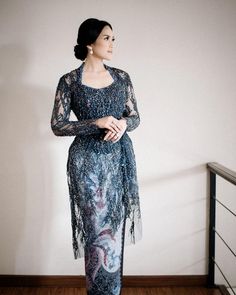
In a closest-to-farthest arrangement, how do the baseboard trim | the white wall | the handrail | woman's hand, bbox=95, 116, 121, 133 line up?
woman's hand, bbox=95, 116, 121, 133 → the handrail → the white wall → the baseboard trim

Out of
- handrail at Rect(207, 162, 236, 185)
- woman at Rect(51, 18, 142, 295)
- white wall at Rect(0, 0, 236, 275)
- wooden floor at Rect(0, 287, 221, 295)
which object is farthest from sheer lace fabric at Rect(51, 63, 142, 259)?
wooden floor at Rect(0, 287, 221, 295)

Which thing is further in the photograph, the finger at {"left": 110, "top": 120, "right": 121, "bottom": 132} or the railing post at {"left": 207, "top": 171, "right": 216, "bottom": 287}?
the railing post at {"left": 207, "top": 171, "right": 216, "bottom": 287}

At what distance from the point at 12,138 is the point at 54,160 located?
0.35 metres

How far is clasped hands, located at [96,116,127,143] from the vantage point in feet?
4.83

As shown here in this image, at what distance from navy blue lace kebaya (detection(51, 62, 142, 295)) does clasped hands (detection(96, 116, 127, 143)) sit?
5 cm

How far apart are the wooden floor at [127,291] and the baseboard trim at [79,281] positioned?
36 millimetres

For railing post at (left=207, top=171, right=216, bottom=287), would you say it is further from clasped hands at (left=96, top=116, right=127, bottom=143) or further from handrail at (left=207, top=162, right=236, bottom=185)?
clasped hands at (left=96, top=116, right=127, bottom=143)

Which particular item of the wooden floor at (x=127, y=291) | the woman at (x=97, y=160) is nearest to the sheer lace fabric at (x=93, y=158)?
the woman at (x=97, y=160)

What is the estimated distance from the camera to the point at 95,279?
160 cm

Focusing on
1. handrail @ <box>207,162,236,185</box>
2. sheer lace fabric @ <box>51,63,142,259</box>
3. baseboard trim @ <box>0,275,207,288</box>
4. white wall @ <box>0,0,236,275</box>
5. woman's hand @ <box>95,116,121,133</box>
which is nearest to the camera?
woman's hand @ <box>95,116,121,133</box>

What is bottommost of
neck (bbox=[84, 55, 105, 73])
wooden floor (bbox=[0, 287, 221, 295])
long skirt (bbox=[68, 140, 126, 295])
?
wooden floor (bbox=[0, 287, 221, 295])

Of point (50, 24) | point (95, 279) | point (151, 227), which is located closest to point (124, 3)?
point (50, 24)

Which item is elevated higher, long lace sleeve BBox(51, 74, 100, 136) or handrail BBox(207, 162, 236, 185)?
long lace sleeve BBox(51, 74, 100, 136)

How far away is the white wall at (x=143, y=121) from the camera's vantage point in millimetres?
2211
